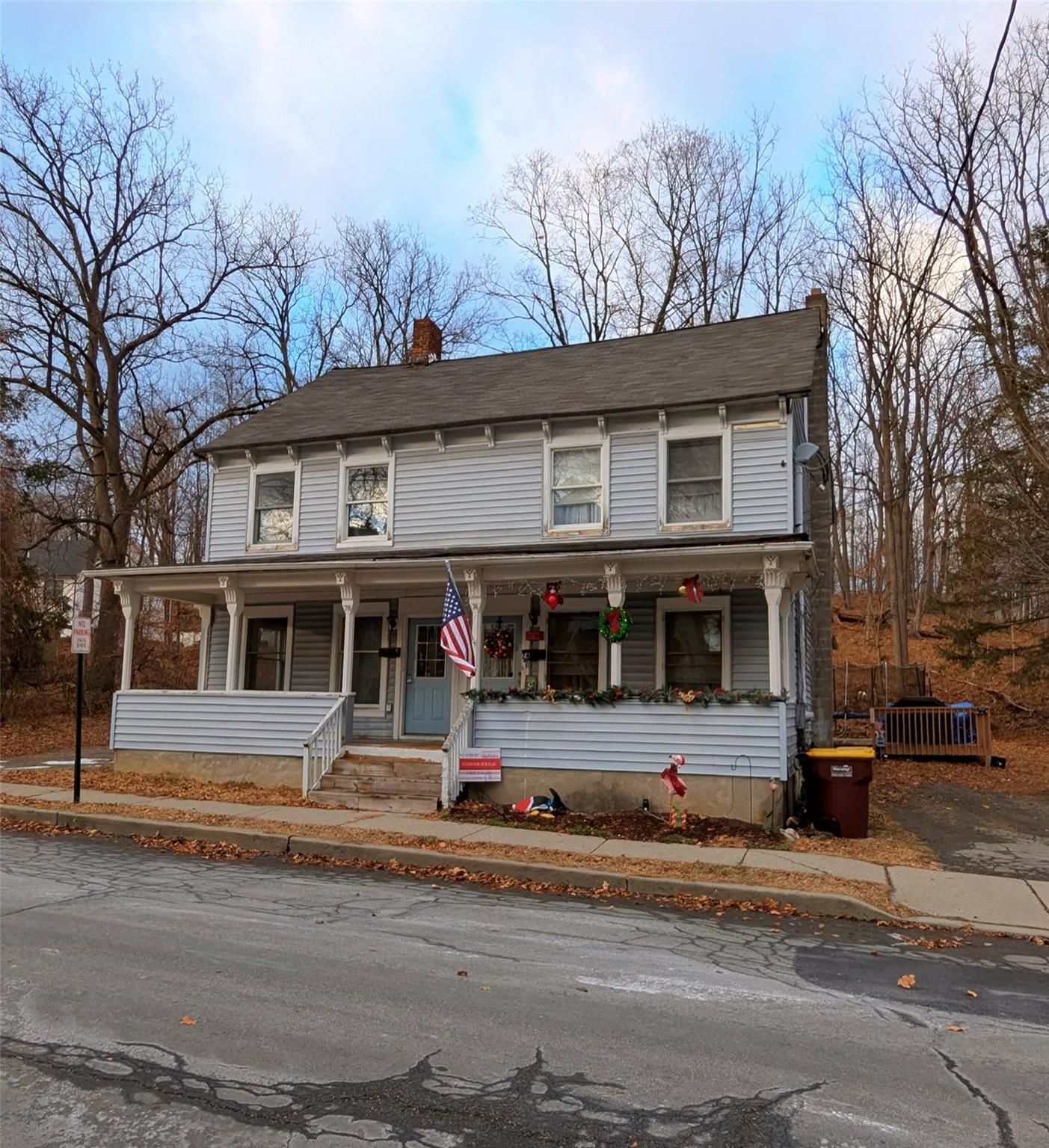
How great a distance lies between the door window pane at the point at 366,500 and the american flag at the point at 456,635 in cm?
374

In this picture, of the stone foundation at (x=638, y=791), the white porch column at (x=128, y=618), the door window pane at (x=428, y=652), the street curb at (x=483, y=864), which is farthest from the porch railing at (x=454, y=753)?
the white porch column at (x=128, y=618)

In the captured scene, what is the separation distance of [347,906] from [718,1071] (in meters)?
4.03

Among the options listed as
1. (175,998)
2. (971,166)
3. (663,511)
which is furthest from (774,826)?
(971,166)

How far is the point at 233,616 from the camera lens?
46.8 ft

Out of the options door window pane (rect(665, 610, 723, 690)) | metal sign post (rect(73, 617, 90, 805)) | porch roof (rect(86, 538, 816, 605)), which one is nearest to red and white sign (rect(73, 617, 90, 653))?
metal sign post (rect(73, 617, 90, 805))

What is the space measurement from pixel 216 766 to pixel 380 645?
340 cm

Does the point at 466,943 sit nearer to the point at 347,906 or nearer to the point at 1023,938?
the point at 347,906

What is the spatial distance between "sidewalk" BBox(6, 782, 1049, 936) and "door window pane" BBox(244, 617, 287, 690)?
4150mm

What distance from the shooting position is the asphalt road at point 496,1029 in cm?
347

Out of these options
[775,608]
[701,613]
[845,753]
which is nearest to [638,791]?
[845,753]

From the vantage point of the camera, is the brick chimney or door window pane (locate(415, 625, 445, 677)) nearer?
door window pane (locate(415, 625, 445, 677))

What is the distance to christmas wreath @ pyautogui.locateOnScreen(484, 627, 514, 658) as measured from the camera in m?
14.4

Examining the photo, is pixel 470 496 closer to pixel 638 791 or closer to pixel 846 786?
pixel 638 791

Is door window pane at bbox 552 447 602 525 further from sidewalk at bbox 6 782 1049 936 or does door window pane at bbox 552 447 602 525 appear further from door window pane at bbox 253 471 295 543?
sidewalk at bbox 6 782 1049 936
